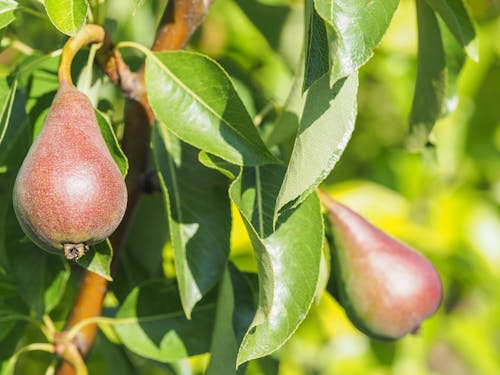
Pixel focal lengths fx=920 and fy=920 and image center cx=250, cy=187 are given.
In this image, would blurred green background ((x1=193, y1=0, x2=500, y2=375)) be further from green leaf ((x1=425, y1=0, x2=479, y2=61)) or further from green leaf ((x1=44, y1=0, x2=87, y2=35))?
green leaf ((x1=44, y1=0, x2=87, y2=35))

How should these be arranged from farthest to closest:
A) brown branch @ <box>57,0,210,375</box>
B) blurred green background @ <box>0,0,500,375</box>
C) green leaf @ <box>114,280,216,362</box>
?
blurred green background @ <box>0,0,500,375</box> → green leaf @ <box>114,280,216,362</box> → brown branch @ <box>57,0,210,375</box>

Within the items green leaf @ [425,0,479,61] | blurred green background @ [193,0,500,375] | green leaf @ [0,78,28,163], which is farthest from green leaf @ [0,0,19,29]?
blurred green background @ [193,0,500,375]

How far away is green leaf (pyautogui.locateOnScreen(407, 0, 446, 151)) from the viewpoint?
101cm

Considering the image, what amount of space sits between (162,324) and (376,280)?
0.83ft

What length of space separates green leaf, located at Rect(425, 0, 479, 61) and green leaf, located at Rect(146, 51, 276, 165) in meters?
0.24

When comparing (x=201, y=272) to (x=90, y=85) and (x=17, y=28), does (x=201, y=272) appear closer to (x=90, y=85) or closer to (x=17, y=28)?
(x=90, y=85)

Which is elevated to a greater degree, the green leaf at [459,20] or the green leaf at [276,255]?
the green leaf at [459,20]

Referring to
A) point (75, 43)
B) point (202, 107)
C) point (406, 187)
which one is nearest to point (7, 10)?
point (75, 43)

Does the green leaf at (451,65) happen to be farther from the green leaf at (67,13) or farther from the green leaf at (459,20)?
the green leaf at (67,13)

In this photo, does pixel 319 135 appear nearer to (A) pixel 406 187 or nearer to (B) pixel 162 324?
(B) pixel 162 324

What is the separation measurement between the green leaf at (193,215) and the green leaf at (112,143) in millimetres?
118

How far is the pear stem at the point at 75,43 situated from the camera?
80 centimetres

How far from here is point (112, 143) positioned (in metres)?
0.80

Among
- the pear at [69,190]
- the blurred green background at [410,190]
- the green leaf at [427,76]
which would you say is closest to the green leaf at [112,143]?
the pear at [69,190]
